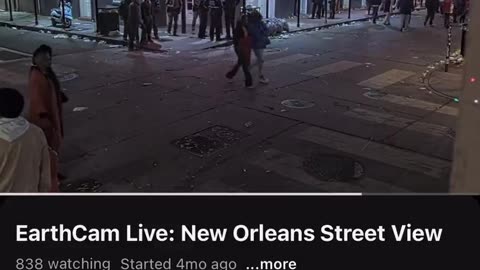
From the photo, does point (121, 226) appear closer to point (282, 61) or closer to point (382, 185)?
point (382, 185)

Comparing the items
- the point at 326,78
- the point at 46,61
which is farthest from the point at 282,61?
the point at 46,61

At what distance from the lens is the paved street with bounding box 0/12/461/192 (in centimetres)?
706

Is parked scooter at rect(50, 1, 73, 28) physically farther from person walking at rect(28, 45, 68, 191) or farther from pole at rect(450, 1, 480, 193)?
pole at rect(450, 1, 480, 193)

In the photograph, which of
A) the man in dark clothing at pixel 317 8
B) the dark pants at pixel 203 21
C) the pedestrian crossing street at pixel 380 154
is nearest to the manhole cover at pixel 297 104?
the pedestrian crossing street at pixel 380 154

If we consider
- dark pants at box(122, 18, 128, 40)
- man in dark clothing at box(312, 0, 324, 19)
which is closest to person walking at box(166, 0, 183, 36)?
dark pants at box(122, 18, 128, 40)

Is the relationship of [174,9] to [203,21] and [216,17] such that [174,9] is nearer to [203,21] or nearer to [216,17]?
[203,21]

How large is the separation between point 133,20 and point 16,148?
13357mm

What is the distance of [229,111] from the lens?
999cm

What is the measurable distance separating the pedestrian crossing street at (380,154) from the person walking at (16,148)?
3.77 metres

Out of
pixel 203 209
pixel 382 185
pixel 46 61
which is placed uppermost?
pixel 46 61

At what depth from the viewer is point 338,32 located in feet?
74.3

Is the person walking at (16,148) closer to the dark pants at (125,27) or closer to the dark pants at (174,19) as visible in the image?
the dark pants at (125,27)

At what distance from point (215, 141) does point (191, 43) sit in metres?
10.5

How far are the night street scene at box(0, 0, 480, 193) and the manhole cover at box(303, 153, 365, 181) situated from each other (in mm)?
27
